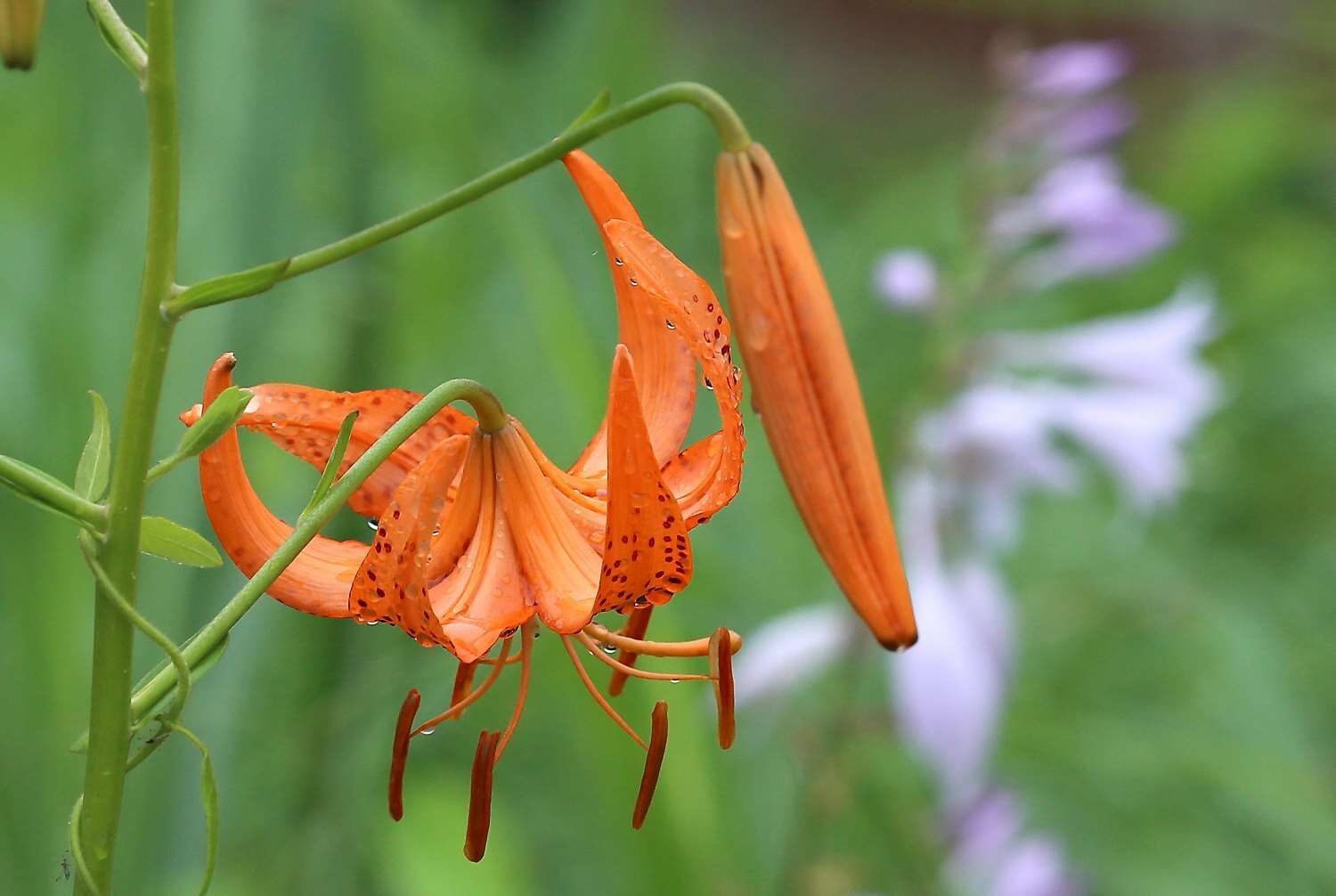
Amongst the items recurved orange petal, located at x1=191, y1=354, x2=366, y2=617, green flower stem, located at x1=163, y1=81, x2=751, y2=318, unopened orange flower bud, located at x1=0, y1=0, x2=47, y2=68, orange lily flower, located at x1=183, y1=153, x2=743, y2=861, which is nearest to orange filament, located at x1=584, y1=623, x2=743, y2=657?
orange lily flower, located at x1=183, y1=153, x2=743, y2=861

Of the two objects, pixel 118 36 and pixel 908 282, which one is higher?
pixel 118 36

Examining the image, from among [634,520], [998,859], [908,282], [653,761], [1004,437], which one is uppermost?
[634,520]

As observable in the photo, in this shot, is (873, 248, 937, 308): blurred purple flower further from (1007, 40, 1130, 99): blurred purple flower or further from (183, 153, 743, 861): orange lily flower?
(183, 153, 743, 861): orange lily flower

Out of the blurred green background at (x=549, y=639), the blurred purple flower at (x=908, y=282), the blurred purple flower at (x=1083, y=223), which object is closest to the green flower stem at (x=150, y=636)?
the blurred green background at (x=549, y=639)

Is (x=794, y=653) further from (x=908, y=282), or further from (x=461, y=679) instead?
(x=461, y=679)

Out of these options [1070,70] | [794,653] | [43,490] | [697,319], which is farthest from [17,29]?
[1070,70]

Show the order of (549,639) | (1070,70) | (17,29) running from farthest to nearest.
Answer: (1070,70), (549,639), (17,29)
